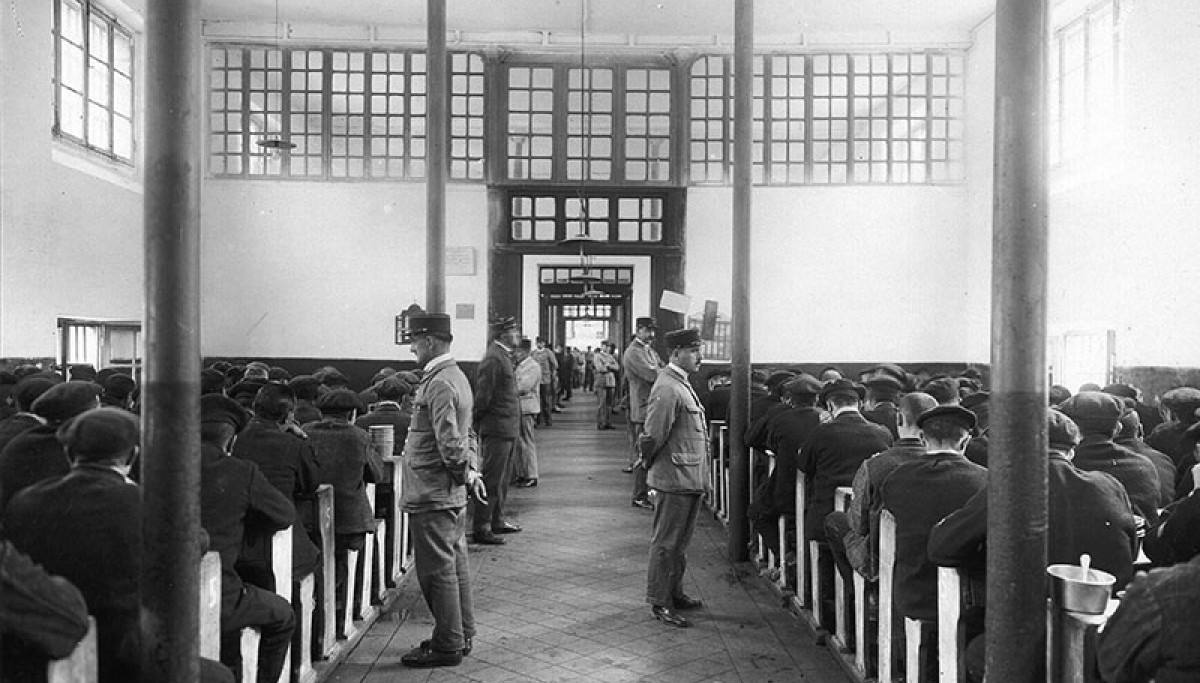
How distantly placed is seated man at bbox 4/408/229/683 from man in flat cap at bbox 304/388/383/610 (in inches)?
91.0

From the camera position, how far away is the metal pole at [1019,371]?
9.09ft

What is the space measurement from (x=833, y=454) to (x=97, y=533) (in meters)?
4.04

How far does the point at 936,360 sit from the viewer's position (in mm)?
14133

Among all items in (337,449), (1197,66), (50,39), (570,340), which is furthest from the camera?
(570,340)

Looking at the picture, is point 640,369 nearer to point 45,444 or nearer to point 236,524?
point 45,444

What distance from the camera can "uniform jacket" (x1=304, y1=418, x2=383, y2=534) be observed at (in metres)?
5.43

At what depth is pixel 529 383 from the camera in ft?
39.2

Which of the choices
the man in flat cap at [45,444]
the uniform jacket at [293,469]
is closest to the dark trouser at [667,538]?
the uniform jacket at [293,469]

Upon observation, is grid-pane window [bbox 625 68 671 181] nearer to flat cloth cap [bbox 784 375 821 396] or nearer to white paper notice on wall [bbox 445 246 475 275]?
white paper notice on wall [bbox 445 246 475 275]

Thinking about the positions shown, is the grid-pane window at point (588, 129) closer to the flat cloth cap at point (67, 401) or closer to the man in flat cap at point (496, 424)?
the man in flat cap at point (496, 424)

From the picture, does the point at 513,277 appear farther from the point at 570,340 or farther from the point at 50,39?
the point at 570,340

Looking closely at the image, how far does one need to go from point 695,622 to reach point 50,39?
369 inches

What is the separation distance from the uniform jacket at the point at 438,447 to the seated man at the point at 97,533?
83.5 inches

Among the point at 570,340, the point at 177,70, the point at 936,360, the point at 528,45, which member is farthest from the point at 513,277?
the point at 570,340
